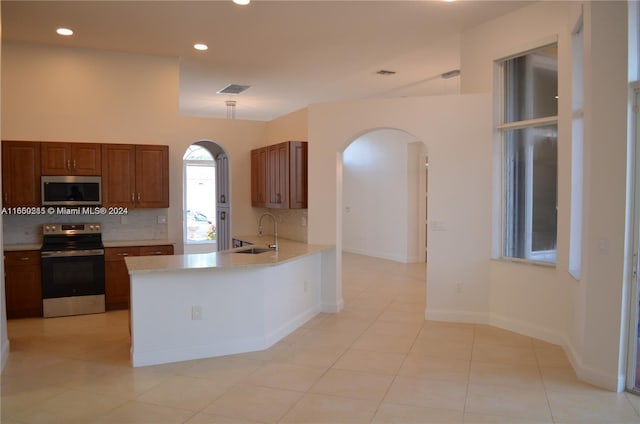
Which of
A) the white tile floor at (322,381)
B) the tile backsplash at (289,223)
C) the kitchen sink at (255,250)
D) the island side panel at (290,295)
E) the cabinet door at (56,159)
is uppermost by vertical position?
the cabinet door at (56,159)

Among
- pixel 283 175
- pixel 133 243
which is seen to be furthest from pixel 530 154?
pixel 133 243

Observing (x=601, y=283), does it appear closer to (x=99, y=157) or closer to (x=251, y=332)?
(x=251, y=332)

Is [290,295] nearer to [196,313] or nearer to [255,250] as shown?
[255,250]

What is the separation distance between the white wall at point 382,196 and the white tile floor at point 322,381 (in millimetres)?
4806

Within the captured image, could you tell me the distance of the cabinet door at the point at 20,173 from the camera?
18.9 ft

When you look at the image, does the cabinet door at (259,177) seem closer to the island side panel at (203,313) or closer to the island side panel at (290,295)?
the island side panel at (290,295)

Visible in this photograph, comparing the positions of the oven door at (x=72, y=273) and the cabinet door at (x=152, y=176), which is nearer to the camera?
the oven door at (x=72, y=273)

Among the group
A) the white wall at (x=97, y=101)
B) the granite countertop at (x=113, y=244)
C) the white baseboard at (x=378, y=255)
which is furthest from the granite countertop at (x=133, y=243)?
the white baseboard at (x=378, y=255)

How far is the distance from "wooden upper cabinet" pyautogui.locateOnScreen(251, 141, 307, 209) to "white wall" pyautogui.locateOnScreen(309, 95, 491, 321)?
86cm

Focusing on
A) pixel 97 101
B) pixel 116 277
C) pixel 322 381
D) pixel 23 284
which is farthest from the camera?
pixel 97 101

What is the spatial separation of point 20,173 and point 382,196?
7.07 meters

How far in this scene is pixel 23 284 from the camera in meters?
5.77

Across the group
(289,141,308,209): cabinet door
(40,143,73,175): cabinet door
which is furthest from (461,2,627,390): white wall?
(40,143,73,175): cabinet door

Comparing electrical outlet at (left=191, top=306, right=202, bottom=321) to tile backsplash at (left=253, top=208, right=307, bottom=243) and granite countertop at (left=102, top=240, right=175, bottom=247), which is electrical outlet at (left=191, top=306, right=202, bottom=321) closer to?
granite countertop at (left=102, top=240, right=175, bottom=247)
